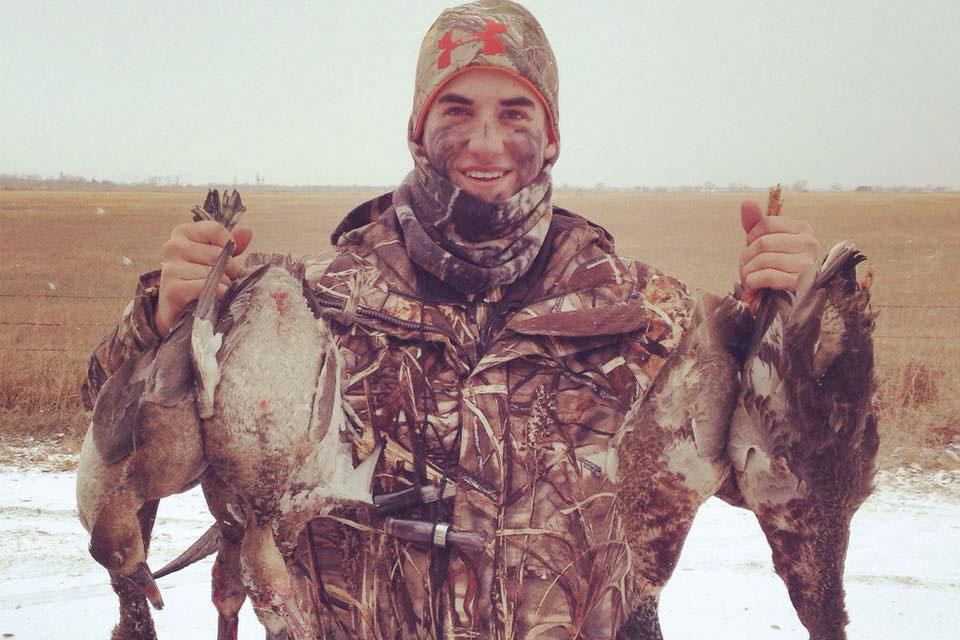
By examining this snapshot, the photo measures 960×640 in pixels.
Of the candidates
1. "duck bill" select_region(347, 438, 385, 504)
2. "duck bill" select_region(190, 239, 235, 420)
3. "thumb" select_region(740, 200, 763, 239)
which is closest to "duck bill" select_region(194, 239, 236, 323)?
"duck bill" select_region(190, 239, 235, 420)

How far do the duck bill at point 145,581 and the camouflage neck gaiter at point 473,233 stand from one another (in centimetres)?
129

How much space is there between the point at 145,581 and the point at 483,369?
1242mm

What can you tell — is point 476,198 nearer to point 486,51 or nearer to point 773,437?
point 486,51

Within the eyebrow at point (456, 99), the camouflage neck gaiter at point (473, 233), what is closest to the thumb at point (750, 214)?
the camouflage neck gaiter at point (473, 233)

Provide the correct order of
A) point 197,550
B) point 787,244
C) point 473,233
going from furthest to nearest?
point 197,550 → point 473,233 → point 787,244

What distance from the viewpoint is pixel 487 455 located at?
2.13 metres

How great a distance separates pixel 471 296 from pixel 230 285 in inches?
29.9

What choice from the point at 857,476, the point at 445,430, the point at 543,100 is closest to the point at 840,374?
the point at 857,476

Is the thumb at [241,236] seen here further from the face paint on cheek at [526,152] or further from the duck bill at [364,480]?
the face paint on cheek at [526,152]

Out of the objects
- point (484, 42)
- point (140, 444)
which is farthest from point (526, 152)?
point (140, 444)

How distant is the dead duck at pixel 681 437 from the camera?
188cm

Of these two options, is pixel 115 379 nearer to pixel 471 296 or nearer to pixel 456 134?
pixel 471 296

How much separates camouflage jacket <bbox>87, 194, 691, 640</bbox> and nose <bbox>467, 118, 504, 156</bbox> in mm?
501

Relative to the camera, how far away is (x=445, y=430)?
2.15 metres
